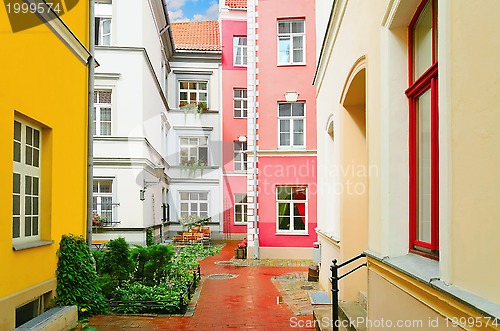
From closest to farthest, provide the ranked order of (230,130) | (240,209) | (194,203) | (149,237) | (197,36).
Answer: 1. (149,237)
2. (194,203)
3. (230,130)
4. (240,209)
5. (197,36)

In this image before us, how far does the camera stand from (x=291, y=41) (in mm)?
18531

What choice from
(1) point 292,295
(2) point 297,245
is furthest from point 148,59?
(1) point 292,295

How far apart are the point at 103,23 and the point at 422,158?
46.8ft

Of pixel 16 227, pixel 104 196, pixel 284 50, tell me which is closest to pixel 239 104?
pixel 284 50

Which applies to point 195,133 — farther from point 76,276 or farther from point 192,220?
point 76,276

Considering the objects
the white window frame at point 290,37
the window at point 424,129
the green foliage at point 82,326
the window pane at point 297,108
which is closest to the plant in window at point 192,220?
the window pane at point 297,108

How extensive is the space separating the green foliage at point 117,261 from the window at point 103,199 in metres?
6.12

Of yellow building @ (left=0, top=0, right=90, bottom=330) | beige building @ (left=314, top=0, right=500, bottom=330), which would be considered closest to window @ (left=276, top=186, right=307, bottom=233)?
beige building @ (left=314, top=0, right=500, bottom=330)

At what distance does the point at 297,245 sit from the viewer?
701 inches

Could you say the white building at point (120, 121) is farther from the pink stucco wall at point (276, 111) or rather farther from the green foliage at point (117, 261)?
the green foliage at point (117, 261)

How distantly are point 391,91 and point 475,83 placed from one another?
2116mm

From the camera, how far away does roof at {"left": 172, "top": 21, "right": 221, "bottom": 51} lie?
27.6 m

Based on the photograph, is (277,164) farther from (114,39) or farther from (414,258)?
(414,258)

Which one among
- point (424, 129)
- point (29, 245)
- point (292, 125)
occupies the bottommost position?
point (29, 245)
